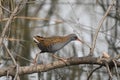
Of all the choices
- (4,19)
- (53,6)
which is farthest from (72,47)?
(4,19)

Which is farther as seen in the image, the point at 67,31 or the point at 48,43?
the point at 67,31

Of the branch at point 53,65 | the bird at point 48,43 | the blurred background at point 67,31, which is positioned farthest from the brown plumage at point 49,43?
the blurred background at point 67,31

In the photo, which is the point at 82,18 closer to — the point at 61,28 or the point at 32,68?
the point at 61,28

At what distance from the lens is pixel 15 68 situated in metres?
4.70

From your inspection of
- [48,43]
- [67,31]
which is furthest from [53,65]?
[67,31]

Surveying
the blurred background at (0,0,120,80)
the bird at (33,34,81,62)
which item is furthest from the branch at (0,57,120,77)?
the blurred background at (0,0,120,80)

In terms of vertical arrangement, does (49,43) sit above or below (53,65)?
above

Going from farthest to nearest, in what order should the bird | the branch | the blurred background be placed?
the blurred background
the bird
the branch

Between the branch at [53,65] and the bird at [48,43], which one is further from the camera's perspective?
the bird at [48,43]

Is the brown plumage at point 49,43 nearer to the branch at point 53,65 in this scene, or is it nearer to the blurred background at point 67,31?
the branch at point 53,65

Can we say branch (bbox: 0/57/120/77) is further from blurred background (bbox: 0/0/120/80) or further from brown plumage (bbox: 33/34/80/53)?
→ blurred background (bbox: 0/0/120/80)

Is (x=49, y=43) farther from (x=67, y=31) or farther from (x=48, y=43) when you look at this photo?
(x=67, y=31)

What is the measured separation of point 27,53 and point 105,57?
389 centimetres

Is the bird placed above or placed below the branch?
above
